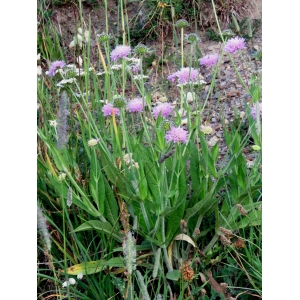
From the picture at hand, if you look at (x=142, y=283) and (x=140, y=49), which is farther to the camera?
(x=140, y=49)

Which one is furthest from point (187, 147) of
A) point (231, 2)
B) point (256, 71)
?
point (231, 2)

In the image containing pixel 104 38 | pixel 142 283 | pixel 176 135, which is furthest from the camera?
pixel 104 38

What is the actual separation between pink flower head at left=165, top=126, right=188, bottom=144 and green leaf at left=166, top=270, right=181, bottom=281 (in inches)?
10.5

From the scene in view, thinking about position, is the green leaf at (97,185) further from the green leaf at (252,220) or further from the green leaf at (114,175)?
the green leaf at (252,220)

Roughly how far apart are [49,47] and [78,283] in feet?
1.71

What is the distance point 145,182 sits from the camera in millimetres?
1146

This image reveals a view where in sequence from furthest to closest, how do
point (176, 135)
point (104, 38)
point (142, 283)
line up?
point (104, 38), point (176, 135), point (142, 283)

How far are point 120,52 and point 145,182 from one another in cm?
29

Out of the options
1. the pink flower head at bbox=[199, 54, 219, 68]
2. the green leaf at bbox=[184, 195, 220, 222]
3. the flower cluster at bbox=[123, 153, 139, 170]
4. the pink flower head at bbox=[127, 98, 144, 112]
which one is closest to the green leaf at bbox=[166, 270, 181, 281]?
the green leaf at bbox=[184, 195, 220, 222]

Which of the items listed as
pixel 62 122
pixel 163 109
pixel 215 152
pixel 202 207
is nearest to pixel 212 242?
pixel 202 207

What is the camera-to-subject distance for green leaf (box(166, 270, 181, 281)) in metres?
1.16

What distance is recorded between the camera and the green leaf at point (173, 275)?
1.16m

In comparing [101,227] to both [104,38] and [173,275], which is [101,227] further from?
[104,38]

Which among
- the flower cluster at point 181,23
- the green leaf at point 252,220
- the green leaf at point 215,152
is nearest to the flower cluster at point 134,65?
the flower cluster at point 181,23
